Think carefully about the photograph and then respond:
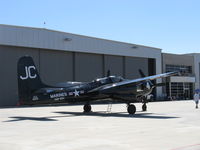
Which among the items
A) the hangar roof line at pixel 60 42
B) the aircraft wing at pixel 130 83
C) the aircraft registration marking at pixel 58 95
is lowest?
the aircraft registration marking at pixel 58 95

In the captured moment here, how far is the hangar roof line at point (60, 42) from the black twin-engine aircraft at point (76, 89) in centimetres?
1959

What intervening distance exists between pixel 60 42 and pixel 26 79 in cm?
2533

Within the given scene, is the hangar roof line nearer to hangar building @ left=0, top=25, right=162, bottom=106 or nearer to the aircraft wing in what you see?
hangar building @ left=0, top=25, right=162, bottom=106

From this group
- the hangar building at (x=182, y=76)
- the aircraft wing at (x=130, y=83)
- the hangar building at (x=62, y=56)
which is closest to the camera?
the aircraft wing at (x=130, y=83)

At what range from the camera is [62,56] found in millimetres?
45188

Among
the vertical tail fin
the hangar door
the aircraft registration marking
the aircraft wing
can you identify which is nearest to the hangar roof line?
the hangar door

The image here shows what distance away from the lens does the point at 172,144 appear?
9.21 meters

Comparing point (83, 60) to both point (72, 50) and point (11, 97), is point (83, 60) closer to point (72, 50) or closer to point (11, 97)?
point (72, 50)

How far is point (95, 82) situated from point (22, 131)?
10991 mm

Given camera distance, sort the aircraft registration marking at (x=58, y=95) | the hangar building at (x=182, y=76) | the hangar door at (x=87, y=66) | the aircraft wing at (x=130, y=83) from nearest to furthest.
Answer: the aircraft registration marking at (x=58, y=95) < the aircraft wing at (x=130, y=83) < the hangar door at (x=87, y=66) < the hangar building at (x=182, y=76)

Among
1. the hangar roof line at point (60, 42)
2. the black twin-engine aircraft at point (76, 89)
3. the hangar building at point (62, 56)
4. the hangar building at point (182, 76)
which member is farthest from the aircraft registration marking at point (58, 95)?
the hangar building at point (182, 76)

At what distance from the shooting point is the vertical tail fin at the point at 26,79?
19.3m

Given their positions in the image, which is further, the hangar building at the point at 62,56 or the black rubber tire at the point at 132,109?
the hangar building at the point at 62,56

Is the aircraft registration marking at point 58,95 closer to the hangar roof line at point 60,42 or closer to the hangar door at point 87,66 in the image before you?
the hangar roof line at point 60,42
